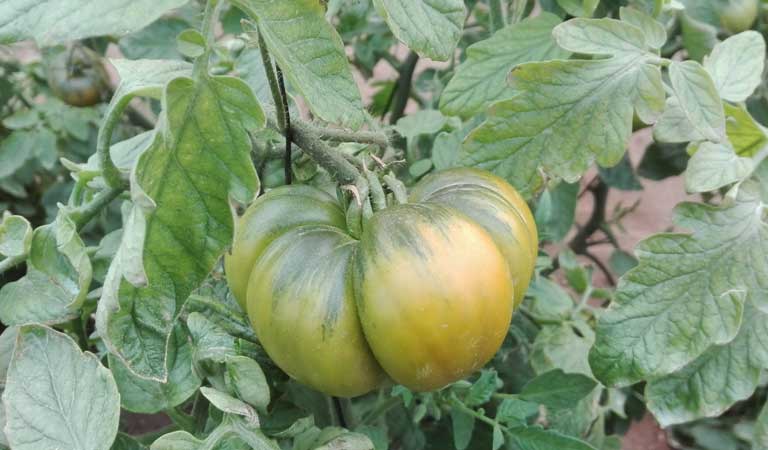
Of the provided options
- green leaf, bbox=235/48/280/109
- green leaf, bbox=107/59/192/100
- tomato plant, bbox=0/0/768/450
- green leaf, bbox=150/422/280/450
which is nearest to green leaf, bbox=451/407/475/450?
tomato plant, bbox=0/0/768/450

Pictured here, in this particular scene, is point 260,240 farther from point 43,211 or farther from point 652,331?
point 43,211

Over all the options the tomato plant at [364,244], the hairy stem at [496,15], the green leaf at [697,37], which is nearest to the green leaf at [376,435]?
the tomato plant at [364,244]

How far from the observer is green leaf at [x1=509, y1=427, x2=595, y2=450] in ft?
2.84

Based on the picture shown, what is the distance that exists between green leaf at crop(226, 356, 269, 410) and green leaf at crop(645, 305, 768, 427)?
47 cm

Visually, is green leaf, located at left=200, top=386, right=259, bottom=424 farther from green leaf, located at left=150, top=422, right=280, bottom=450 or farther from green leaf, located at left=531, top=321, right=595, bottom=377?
green leaf, located at left=531, top=321, right=595, bottom=377

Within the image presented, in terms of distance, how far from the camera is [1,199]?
6.28 feet

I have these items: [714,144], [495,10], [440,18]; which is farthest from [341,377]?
[495,10]

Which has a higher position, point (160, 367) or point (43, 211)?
point (160, 367)

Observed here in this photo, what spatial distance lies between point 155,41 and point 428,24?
3.15ft

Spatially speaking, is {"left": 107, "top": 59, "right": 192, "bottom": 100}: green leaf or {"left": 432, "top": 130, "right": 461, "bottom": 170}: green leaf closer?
{"left": 107, "top": 59, "right": 192, "bottom": 100}: green leaf

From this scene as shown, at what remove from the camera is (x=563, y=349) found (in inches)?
44.3

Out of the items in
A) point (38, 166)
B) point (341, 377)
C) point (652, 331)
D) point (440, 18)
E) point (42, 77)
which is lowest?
point (38, 166)

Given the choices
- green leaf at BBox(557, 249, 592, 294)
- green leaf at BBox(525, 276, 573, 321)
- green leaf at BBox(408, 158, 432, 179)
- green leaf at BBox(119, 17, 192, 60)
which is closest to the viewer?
green leaf at BBox(408, 158, 432, 179)

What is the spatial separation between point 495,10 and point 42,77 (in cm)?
119
